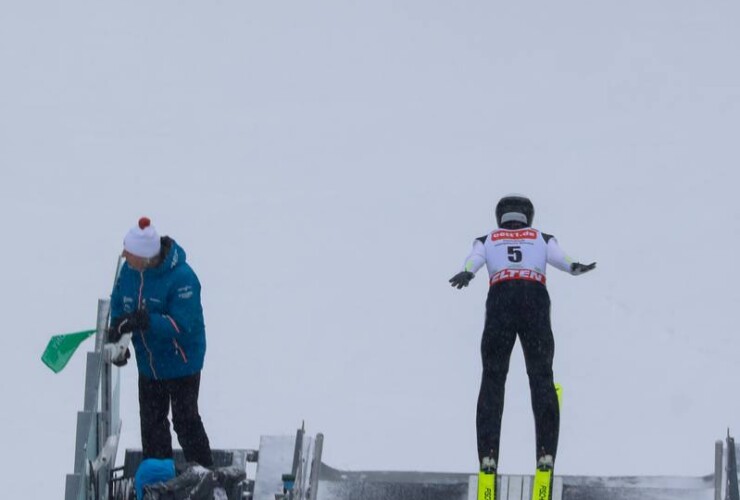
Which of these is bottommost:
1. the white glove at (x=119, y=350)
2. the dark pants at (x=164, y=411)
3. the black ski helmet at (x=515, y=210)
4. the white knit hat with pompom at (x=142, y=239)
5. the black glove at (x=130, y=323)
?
the dark pants at (x=164, y=411)

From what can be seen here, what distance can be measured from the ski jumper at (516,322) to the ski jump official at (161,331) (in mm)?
1584

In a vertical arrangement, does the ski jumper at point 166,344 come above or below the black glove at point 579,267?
below

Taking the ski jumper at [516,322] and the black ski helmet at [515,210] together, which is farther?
the black ski helmet at [515,210]

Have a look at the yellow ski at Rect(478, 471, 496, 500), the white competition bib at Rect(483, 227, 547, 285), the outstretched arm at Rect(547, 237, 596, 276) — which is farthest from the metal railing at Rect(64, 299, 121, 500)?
the outstretched arm at Rect(547, 237, 596, 276)

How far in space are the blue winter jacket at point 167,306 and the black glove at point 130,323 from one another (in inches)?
3.8

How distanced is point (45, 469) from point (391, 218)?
7422mm

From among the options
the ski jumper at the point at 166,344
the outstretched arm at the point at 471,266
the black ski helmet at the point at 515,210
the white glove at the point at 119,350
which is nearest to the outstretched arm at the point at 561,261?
the black ski helmet at the point at 515,210

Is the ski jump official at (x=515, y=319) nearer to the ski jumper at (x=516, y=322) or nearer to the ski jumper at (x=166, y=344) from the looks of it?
the ski jumper at (x=516, y=322)

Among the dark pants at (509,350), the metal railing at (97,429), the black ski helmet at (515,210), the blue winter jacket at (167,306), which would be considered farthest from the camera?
the black ski helmet at (515,210)

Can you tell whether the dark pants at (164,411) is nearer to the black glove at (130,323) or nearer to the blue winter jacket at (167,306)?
the blue winter jacket at (167,306)

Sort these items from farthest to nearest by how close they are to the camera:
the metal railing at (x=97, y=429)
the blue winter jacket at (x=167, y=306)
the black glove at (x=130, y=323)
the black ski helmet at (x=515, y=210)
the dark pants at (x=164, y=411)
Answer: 1. the black ski helmet at (x=515, y=210)
2. the dark pants at (x=164, y=411)
3. the blue winter jacket at (x=167, y=306)
4. the black glove at (x=130, y=323)
5. the metal railing at (x=97, y=429)

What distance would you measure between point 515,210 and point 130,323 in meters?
2.35

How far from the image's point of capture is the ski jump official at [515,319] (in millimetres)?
8805

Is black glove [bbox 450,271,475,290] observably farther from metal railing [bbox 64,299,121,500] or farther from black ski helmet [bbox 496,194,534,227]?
metal railing [bbox 64,299,121,500]
